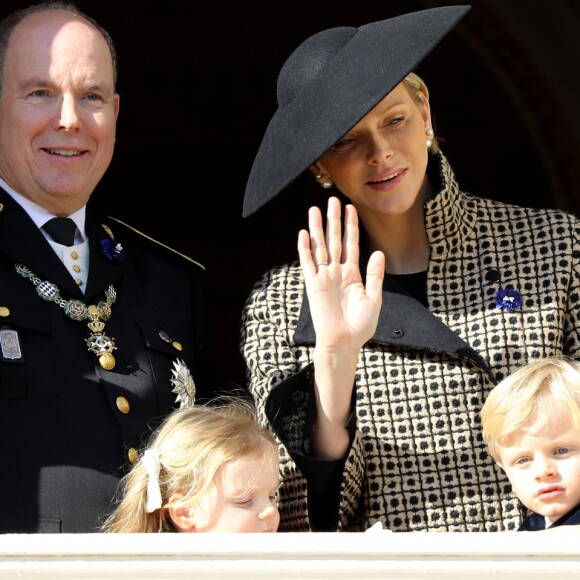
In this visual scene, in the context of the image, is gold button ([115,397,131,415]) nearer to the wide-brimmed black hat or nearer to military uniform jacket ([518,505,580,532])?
the wide-brimmed black hat

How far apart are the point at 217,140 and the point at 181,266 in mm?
3458

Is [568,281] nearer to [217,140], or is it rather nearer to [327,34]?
[327,34]

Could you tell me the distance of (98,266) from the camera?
112 inches

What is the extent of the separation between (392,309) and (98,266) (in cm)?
55

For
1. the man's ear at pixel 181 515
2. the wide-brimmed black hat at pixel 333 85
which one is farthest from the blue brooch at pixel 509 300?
the man's ear at pixel 181 515

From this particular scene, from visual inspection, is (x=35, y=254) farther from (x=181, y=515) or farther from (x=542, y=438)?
(x=542, y=438)

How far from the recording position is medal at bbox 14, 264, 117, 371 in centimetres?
273

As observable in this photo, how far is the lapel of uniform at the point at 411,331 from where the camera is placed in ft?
8.93

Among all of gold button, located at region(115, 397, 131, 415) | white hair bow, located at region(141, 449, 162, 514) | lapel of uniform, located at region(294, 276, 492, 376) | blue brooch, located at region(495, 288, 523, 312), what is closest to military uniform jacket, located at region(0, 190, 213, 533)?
gold button, located at region(115, 397, 131, 415)

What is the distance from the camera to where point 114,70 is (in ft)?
9.87

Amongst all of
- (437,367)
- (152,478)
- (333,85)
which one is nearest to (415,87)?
(333,85)

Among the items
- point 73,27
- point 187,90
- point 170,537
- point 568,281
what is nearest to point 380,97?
point 568,281

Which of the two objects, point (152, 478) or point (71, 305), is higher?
point (71, 305)

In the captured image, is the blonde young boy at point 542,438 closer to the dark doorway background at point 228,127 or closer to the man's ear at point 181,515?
the man's ear at point 181,515
